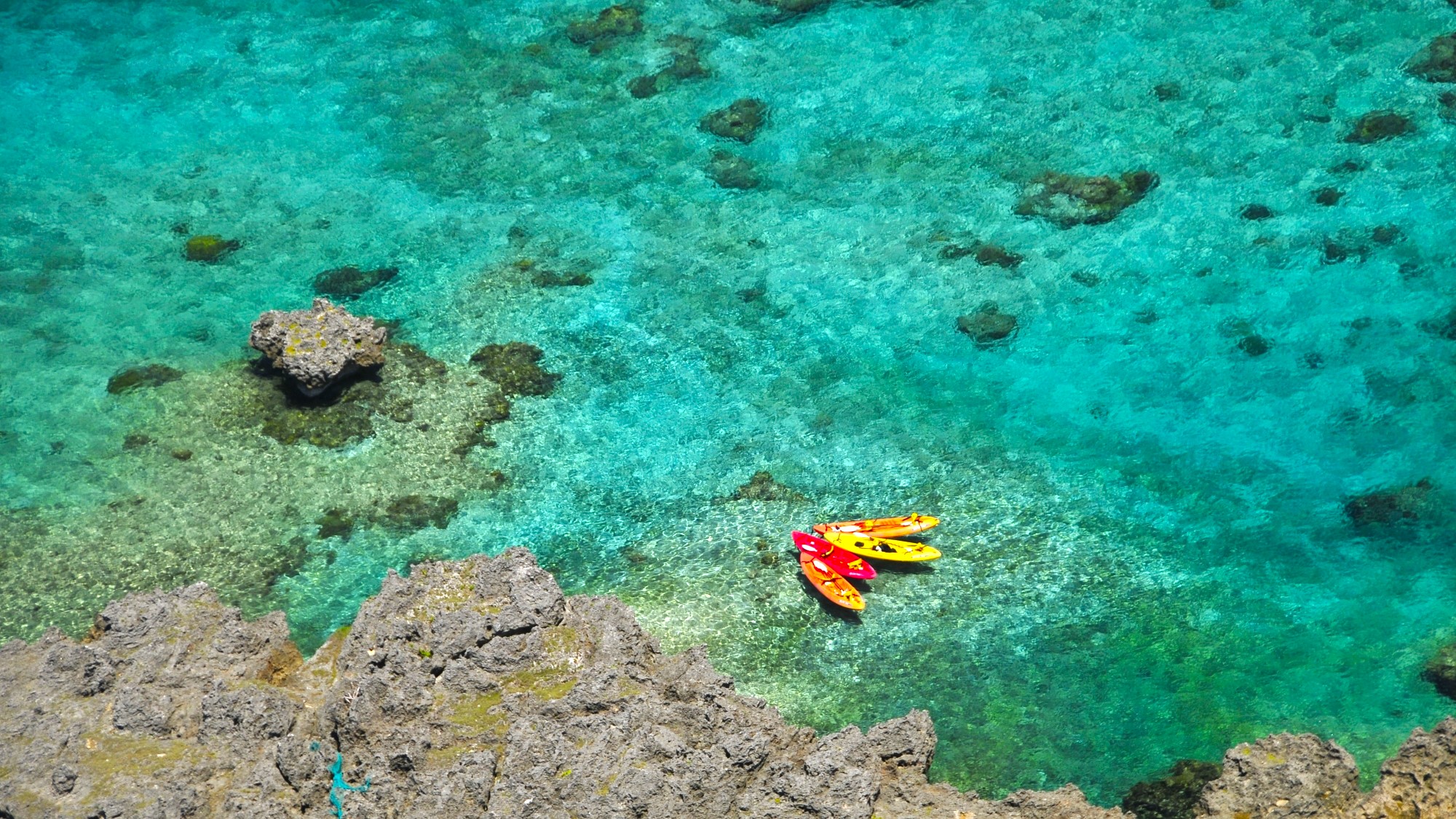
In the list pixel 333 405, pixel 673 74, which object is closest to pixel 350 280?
pixel 333 405

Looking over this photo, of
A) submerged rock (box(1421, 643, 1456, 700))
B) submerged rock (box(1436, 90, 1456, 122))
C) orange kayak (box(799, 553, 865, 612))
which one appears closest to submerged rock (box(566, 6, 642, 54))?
orange kayak (box(799, 553, 865, 612))

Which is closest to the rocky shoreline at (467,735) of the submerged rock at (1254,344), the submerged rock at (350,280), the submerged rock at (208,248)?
the submerged rock at (350,280)

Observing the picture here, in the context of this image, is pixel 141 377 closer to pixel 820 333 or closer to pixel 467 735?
pixel 467 735

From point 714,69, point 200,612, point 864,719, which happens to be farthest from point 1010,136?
point 200,612

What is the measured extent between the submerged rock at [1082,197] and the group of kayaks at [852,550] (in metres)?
9.16

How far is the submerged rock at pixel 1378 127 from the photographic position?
32.3m

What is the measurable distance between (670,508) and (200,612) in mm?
7918

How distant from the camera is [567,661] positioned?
21.9m

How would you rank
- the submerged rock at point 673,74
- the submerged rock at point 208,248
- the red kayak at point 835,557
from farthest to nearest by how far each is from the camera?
1. the submerged rock at point 673,74
2. the submerged rock at point 208,248
3. the red kayak at point 835,557

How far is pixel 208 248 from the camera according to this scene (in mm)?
32781

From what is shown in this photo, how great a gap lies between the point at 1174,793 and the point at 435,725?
409 inches

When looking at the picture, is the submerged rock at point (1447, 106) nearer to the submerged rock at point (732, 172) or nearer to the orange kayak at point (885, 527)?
the submerged rock at point (732, 172)

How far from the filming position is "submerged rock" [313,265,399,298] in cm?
3142

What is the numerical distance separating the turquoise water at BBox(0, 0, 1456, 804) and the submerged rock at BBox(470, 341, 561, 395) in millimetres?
339
